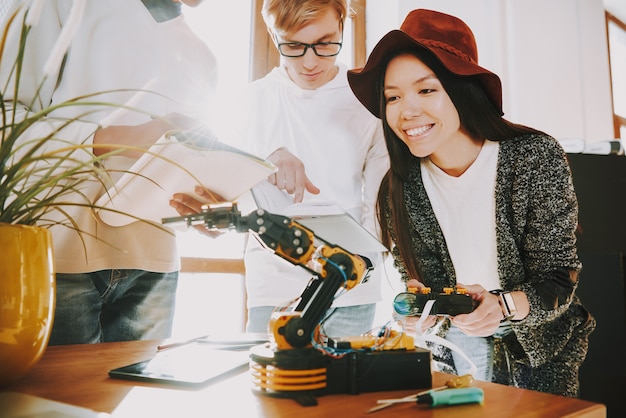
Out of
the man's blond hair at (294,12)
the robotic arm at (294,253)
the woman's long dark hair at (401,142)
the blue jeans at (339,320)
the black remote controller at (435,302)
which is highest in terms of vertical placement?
the man's blond hair at (294,12)

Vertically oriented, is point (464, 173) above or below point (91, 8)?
below

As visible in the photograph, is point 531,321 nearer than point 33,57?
No

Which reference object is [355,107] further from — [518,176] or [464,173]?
[518,176]

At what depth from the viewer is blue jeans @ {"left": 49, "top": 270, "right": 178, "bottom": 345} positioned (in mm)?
800

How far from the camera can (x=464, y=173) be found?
1219mm

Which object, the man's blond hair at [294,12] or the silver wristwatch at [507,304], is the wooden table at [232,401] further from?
the man's blond hair at [294,12]

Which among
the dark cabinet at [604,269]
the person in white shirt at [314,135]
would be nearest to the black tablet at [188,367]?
the person in white shirt at [314,135]

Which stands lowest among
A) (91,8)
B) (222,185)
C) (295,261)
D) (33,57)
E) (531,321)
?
(531,321)

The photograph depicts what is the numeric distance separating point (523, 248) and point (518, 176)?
0.56ft

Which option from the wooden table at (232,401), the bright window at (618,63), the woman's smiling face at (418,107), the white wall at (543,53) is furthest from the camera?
the bright window at (618,63)

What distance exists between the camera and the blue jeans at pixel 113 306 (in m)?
0.80

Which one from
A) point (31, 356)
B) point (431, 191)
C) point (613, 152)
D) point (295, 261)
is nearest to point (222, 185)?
point (295, 261)

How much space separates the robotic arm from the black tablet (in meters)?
0.11

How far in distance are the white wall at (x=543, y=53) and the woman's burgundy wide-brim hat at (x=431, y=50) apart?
123 centimetres
